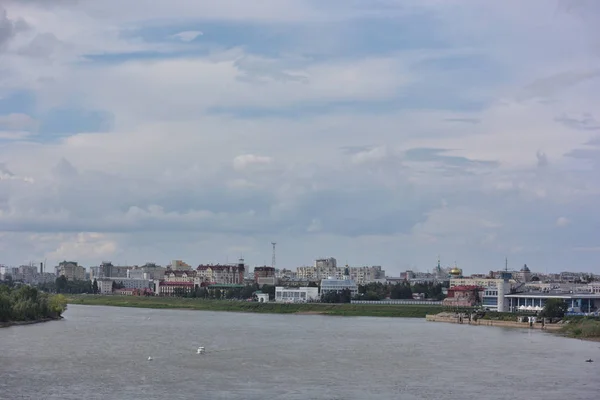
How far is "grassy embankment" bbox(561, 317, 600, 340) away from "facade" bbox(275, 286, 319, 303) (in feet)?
172

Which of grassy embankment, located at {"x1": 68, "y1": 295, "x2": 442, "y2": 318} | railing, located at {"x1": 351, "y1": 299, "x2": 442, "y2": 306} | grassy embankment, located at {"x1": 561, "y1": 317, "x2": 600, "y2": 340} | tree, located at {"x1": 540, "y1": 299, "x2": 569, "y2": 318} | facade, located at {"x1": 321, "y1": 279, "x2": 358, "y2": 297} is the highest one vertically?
facade, located at {"x1": 321, "y1": 279, "x2": 358, "y2": 297}

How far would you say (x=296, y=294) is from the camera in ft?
372

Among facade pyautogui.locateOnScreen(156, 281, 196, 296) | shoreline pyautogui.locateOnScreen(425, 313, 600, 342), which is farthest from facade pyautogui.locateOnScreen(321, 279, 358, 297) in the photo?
shoreline pyautogui.locateOnScreen(425, 313, 600, 342)

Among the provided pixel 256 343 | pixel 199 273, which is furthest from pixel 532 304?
pixel 199 273

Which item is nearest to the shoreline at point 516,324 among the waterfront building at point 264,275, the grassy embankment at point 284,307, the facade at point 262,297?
the grassy embankment at point 284,307

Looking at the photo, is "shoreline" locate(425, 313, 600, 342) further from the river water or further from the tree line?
the tree line

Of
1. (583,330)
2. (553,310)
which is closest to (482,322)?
(553,310)

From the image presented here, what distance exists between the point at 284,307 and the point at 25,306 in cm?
4462

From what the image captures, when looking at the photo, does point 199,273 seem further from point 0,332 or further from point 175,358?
point 175,358

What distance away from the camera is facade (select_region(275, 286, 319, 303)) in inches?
4402

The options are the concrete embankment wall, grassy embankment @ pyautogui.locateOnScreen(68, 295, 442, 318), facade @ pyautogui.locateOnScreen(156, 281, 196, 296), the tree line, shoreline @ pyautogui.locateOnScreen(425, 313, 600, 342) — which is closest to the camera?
the tree line

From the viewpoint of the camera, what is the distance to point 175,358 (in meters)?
37.5

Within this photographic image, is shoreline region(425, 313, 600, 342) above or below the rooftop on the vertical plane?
below

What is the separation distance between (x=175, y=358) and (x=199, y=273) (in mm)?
122161
